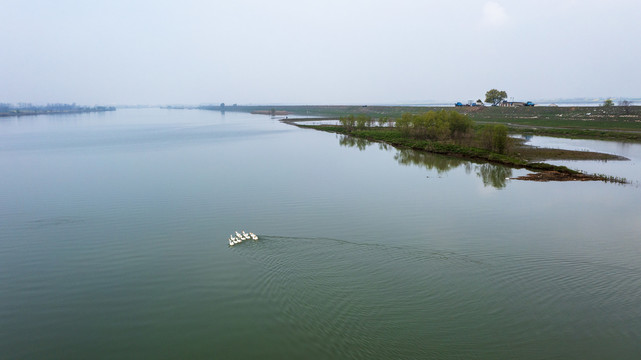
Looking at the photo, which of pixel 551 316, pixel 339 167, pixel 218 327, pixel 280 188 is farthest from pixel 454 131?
pixel 218 327

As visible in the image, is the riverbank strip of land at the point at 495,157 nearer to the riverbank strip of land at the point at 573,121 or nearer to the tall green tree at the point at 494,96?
the riverbank strip of land at the point at 573,121

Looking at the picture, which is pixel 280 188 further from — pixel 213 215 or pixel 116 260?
pixel 116 260

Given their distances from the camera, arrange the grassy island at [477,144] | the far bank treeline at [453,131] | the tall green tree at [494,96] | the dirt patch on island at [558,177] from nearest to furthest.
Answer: the dirt patch on island at [558,177] → the grassy island at [477,144] → the far bank treeline at [453,131] → the tall green tree at [494,96]

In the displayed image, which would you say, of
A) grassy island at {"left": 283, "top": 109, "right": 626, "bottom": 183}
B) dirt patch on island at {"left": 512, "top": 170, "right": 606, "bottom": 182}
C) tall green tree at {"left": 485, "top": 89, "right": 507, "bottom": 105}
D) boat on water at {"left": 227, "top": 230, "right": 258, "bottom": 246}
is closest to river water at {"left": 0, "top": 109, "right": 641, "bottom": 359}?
boat on water at {"left": 227, "top": 230, "right": 258, "bottom": 246}

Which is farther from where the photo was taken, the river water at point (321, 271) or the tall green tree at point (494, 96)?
the tall green tree at point (494, 96)

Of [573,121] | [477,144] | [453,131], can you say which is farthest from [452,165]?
[573,121]

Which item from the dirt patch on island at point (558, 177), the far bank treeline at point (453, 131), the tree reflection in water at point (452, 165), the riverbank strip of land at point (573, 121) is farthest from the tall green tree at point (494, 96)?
the dirt patch on island at point (558, 177)
